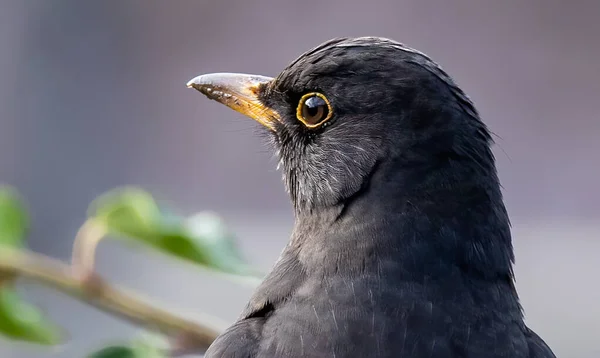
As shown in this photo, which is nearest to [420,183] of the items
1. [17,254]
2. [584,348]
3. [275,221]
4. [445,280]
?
[445,280]

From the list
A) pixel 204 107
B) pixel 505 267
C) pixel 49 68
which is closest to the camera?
pixel 505 267

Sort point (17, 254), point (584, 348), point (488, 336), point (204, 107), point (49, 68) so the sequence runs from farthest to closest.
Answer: point (204, 107), point (49, 68), point (584, 348), point (17, 254), point (488, 336)

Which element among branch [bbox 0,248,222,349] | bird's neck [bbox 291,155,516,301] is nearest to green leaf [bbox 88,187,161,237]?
branch [bbox 0,248,222,349]

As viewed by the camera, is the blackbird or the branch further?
the branch

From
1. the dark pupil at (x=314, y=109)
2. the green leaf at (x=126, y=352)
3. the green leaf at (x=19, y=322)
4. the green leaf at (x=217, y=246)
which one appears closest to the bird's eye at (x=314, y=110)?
the dark pupil at (x=314, y=109)

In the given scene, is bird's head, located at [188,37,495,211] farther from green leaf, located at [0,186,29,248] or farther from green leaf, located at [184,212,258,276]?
green leaf, located at [0,186,29,248]

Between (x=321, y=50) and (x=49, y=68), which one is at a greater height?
(x=49, y=68)

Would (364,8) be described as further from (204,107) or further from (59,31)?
(59,31)

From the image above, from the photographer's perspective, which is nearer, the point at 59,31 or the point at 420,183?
the point at 420,183
